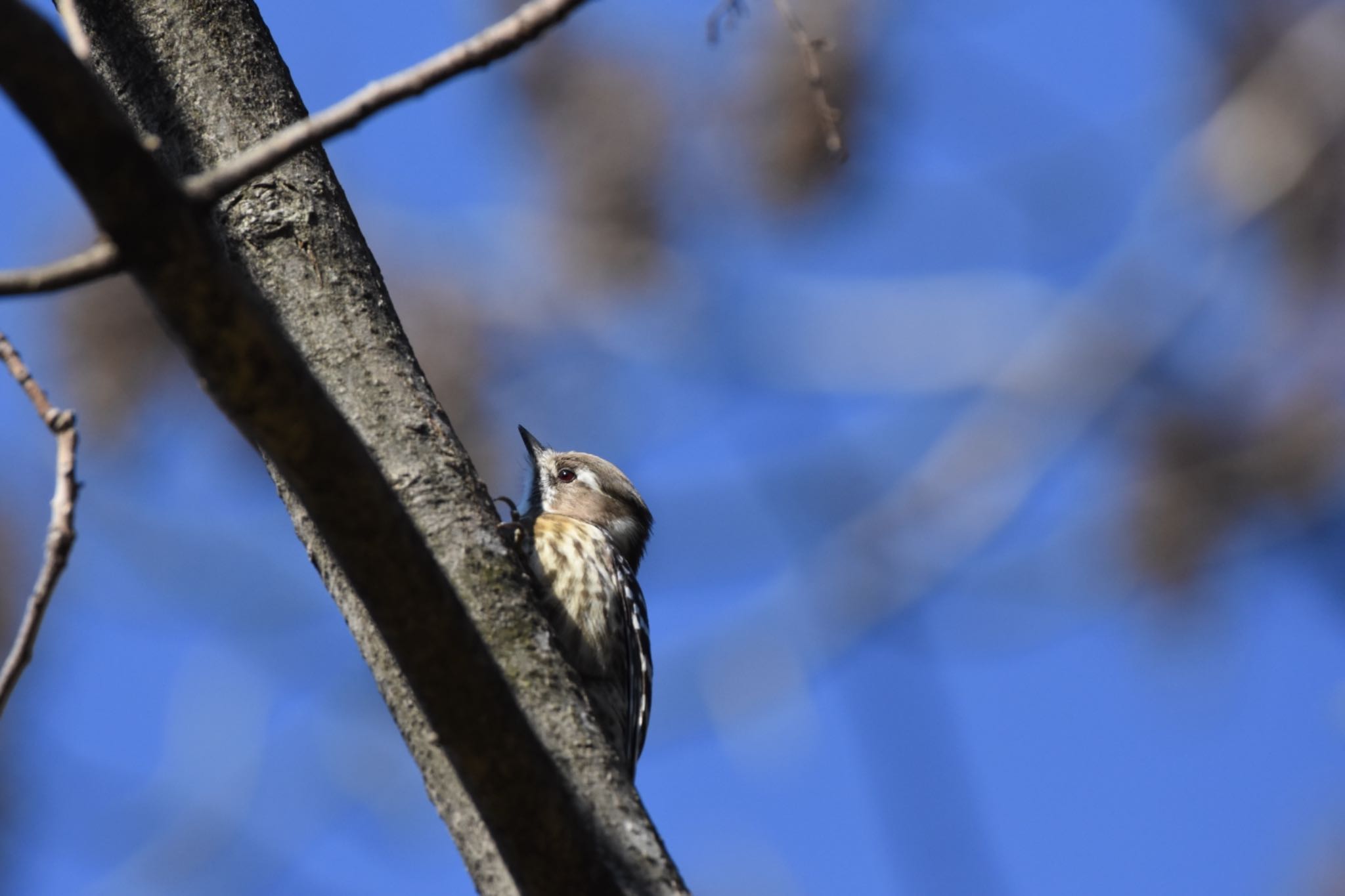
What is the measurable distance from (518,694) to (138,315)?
476cm

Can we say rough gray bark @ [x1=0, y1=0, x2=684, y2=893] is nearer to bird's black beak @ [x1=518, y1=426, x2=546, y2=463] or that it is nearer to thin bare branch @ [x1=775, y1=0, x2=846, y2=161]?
thin bare branch @ [x1=775, y1=0, x2=846, y2=161]

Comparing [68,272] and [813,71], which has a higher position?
[813,71]

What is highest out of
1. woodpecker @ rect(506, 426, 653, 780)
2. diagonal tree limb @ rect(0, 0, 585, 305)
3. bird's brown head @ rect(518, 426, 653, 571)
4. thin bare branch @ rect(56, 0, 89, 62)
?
bird's brown head @ rect(518, 426, 653, 571)

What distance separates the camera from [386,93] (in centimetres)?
Result: 182

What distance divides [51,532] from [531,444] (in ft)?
13.9

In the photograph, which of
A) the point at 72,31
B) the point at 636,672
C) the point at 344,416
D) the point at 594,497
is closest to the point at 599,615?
the point at 636,672

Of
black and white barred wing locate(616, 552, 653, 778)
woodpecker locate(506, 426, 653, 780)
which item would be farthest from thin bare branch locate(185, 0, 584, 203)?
black and white barred wing locate(616, 552, 653, 778)

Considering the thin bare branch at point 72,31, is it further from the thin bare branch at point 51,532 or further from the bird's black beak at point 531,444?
the bird's black beak at point 531,444

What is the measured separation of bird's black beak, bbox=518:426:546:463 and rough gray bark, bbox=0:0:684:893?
3014mm

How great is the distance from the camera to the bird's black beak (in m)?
5.94

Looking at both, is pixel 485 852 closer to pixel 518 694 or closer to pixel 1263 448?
pixel 518 694

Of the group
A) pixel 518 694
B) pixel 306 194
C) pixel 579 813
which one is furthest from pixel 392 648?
pixel 306 194

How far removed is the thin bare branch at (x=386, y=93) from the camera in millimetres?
1741

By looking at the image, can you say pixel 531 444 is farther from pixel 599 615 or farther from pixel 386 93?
pixel 386 93
